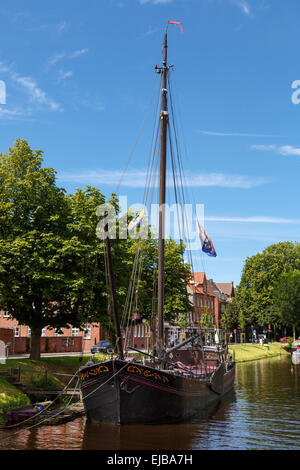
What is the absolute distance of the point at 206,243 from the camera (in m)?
30.1

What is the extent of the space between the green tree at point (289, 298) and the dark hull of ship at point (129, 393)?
70.6 metres

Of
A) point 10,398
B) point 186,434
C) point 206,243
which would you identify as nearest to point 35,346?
point 10,398

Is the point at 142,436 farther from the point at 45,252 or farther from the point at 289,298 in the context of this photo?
the point at 289,298

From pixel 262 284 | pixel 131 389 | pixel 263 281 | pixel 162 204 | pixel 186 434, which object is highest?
pixel 263 281

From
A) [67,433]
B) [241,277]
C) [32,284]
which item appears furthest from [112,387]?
[241,277]

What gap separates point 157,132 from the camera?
2641cm

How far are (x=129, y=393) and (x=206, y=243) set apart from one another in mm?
13464

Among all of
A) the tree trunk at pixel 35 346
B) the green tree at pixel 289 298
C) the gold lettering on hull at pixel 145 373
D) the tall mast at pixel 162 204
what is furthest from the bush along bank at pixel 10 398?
the green tree at pixel 289 298

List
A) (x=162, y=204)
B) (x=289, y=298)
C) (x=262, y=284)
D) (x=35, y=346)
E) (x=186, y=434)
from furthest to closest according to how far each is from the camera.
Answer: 1. (x=262, y=284)
2. (x=289, y=298)
3. (x=35, y=346)
4. (x=162, y=204)
5. (x=186, y=434)

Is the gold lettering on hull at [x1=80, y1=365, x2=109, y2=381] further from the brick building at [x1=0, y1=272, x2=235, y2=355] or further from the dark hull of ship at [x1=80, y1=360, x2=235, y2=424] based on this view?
the brick building at [x1=0, y1=272, x2=235, y2=355]

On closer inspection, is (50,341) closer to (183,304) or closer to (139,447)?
A: (183,304)

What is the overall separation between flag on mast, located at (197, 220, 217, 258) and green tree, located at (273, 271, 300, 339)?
60.3 meters

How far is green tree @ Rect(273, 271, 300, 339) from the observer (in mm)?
86438

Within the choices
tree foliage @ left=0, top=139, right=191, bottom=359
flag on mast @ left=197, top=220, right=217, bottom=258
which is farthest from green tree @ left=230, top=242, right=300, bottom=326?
flag on mast @ left=197, top=220, right=217, bottom=258
